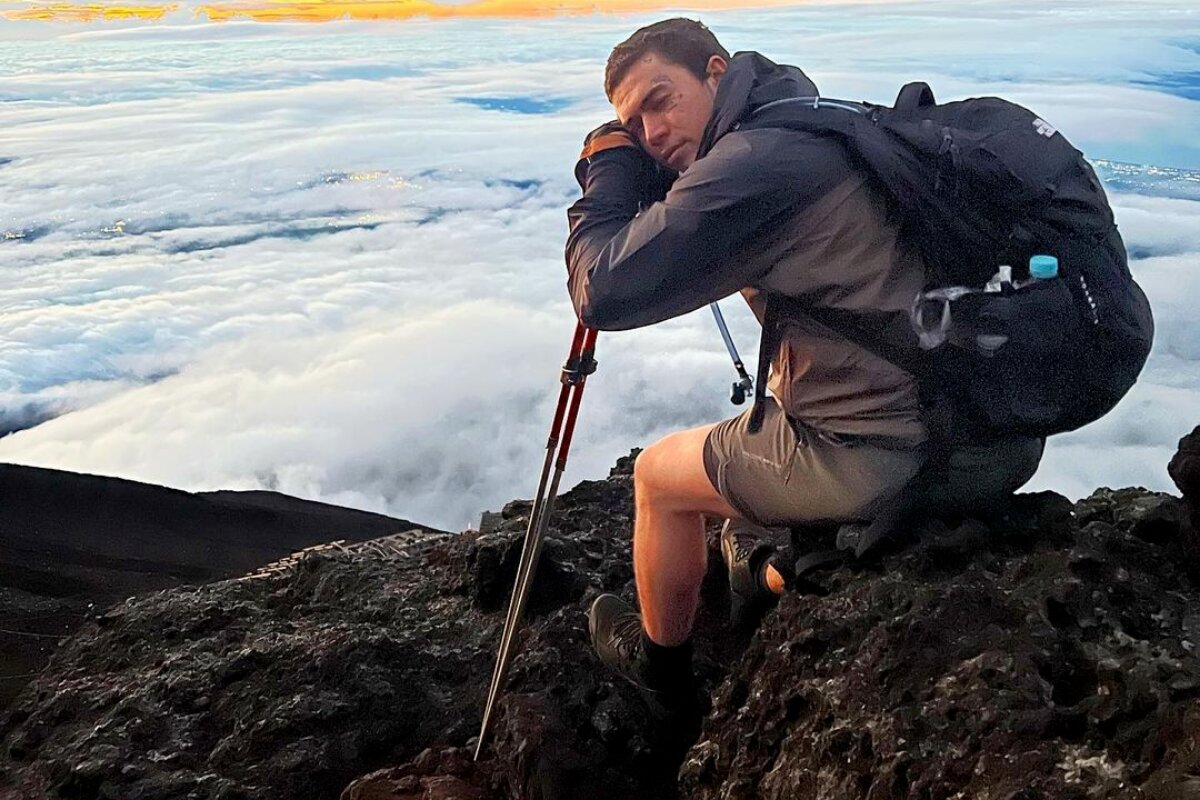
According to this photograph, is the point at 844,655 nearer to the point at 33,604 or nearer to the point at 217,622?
the point at 217,622

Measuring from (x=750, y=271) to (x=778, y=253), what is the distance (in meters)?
0.06

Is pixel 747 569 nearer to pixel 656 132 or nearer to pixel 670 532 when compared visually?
pixel 670 532

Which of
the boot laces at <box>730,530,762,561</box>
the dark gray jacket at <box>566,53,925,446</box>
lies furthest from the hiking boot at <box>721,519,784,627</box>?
the dark gray jacket at <box>566,53,925,446</box>

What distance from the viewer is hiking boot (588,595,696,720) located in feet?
7.92

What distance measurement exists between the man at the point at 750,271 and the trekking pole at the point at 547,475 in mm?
424

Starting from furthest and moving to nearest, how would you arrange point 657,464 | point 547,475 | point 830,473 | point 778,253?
point 547,475, point 657,464, point 830,473, point 778,253

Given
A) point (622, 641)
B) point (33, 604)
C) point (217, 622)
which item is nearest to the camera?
point (622, 641)

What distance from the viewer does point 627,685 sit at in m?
2.68

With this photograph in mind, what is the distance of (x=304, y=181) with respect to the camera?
38500mm

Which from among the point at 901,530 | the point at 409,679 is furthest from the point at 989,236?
the point at 409,679

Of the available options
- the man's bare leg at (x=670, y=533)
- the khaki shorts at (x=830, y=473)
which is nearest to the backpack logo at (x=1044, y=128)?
the khaki shorts at (x=830, y=473)

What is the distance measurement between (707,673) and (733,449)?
817 mm

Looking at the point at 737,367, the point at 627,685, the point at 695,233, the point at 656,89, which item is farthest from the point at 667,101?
the point at 627,685

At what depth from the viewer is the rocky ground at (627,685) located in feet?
5.44
